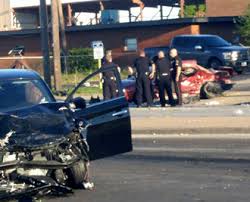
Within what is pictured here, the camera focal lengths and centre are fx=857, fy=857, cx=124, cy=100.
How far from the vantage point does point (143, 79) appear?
2480 centimetres

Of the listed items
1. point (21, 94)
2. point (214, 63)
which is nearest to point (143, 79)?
point (21, 94)

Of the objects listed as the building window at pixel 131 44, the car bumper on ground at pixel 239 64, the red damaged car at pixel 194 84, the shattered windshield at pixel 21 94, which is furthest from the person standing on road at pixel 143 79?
the building window at pixel 131 44

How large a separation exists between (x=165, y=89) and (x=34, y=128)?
14.7 meters

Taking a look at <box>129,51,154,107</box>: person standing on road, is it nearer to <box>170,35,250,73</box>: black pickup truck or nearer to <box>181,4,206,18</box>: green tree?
<box>170,35,250,73</box>: black pickup truck

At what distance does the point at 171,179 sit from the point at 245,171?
1.18m

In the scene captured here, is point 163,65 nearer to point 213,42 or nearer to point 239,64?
point 239,64

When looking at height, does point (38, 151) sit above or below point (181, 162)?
above

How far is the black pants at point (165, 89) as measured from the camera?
79.8ft

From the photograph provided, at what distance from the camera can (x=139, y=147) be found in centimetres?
1672

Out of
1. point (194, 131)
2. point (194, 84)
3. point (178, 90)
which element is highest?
point (178, 90)

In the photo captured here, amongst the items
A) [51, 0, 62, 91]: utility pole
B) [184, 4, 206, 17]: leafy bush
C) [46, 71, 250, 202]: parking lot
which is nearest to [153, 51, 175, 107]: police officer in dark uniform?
[46, 71, 250, 202]: parking lot

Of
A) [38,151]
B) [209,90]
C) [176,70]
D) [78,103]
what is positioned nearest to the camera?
[38,151]

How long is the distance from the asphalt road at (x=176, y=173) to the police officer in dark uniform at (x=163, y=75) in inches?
275

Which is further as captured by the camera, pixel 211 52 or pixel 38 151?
pixel 211 52
